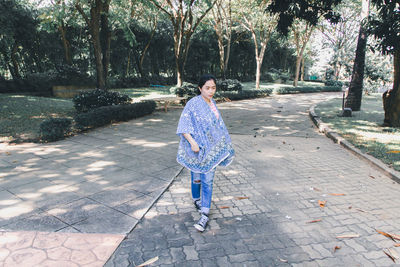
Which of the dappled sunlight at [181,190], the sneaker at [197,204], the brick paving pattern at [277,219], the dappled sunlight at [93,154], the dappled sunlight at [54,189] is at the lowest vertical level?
the brick paving pattern at [277,219]

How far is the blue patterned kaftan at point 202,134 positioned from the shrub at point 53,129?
16.2ft

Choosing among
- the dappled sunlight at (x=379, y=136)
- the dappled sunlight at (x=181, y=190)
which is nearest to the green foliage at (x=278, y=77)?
the dappled sunlight at (x=379, y=136)

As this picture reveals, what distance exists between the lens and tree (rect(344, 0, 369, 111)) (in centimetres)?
1034

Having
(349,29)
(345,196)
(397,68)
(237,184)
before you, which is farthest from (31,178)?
(349,29)

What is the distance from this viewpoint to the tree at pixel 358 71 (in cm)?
1034

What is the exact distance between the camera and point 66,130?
22.7 feet

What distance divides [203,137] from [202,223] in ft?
3.28

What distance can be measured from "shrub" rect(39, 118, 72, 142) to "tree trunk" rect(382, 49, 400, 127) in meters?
9.42

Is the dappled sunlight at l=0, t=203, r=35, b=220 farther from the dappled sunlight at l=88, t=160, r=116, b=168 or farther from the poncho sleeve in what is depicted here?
the poncho sleeve

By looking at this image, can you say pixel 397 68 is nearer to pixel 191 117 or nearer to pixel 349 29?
pixel 191 117

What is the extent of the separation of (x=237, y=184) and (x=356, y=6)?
26.3m

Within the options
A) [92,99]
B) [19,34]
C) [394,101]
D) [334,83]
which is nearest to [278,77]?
[334,83]

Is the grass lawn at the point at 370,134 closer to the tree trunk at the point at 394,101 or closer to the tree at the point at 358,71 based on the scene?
the tree trunk at the point at 394,101

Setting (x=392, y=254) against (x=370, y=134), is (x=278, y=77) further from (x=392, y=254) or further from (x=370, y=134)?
(x=392, y=254)
